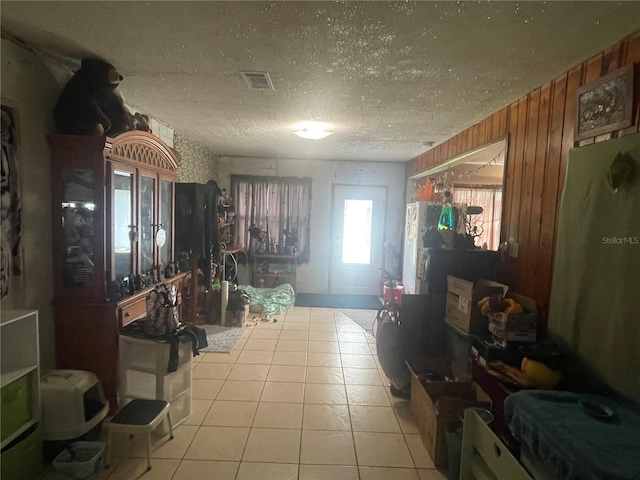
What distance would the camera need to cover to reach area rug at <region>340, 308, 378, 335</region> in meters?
4.51

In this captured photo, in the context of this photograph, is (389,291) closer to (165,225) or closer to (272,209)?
(272,209)

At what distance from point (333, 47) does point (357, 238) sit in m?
4.54

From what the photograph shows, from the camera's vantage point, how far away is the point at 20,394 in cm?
175

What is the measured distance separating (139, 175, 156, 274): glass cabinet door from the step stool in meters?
1.04

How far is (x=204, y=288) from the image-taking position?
13.8ft

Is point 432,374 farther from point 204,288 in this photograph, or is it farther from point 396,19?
point 204,288

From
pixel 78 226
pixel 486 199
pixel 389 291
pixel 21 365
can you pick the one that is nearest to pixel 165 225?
pixel 78 226

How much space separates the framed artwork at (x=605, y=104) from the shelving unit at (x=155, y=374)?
2701 millimetres

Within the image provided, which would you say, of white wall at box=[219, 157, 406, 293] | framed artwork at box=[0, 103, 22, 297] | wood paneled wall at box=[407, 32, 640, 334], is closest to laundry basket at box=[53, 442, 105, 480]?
framed artwork at box=[0, 103, 22, 297]

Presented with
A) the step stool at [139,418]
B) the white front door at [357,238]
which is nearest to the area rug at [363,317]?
the white front door at [357,238]

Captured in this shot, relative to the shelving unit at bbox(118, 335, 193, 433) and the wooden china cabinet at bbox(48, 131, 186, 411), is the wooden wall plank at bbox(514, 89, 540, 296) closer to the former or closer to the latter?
the shelving unit at bbox(118, 335, 193, 433)

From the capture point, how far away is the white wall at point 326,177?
19.6 feet

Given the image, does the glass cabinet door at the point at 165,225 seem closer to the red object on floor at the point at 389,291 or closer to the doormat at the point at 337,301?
the doormat at the point at 337,301

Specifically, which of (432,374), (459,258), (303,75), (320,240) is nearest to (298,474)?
(432,374)
